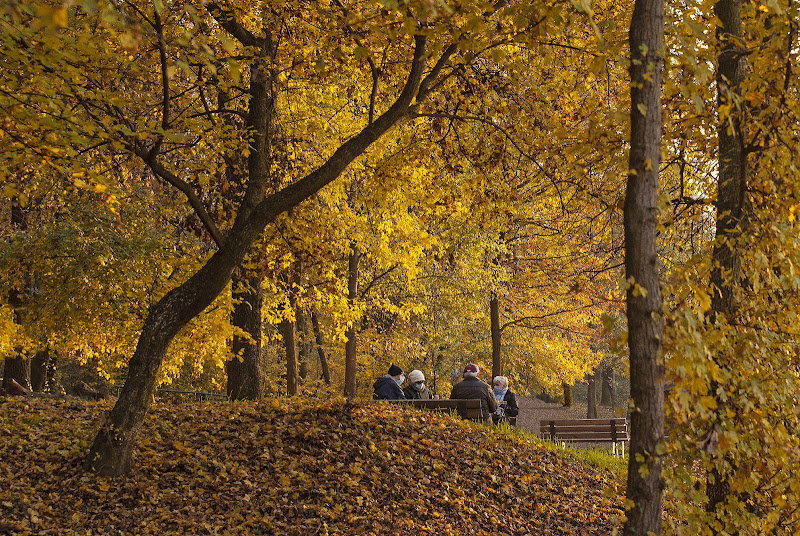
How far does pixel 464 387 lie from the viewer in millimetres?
10508

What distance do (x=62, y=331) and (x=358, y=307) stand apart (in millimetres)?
5384

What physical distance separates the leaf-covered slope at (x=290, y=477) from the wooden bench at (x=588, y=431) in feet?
17.5

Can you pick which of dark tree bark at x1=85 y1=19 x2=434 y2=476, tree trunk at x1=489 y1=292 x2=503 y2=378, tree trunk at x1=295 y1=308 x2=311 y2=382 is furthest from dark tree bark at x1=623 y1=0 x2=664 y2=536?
tree trunk at x1=295 y1=308 x2=311 y2=382

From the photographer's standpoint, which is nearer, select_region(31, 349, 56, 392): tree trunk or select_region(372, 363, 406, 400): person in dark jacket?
select_region(372, 363, 406, 400): person in dark jacket

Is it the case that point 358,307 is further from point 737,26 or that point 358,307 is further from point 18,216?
point 737,26

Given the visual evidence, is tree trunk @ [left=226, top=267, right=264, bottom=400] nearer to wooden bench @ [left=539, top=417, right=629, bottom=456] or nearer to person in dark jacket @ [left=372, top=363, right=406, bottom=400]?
person in dark jacket @ [left=372, top=363, right=406, bottom=400]

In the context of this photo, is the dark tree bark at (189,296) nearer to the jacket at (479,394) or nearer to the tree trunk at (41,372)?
the jacket at (479,394)

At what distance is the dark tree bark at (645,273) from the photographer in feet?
11.6

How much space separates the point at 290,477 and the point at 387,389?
4.48m

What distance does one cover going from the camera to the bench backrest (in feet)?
47.1

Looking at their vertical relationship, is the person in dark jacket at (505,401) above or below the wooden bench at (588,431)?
above

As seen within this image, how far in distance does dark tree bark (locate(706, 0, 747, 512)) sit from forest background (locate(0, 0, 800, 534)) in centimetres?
2

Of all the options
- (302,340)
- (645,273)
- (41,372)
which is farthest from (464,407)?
(302,340)

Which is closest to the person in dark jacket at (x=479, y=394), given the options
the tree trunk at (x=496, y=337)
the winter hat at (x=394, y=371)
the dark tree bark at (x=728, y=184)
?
the winter hat at (x=394, y=371)
